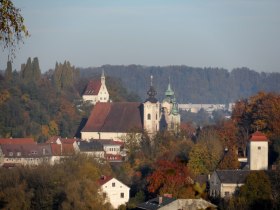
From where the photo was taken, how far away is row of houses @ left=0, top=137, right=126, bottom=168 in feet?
182

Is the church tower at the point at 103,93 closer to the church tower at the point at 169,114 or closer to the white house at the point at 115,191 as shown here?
the church tower at the point at 169,114

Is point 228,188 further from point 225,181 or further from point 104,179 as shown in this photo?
point 104,179

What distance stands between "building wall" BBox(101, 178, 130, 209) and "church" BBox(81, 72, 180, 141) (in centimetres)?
2524

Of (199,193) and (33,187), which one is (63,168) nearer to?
(33,187)

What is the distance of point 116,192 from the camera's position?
4106 cm

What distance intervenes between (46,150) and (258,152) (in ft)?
56.9

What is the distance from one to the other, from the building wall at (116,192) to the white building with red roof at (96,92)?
44.5 metres

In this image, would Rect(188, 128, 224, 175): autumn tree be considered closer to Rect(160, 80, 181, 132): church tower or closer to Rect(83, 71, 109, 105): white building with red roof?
Rect(160, 80, 181, 132): church tower

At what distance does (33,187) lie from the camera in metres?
38.1

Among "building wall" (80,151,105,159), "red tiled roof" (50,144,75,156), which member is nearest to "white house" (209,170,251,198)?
"building wall" (80,151,105,159)

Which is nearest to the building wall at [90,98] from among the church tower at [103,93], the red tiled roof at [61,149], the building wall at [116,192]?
the church tower at [103,93]

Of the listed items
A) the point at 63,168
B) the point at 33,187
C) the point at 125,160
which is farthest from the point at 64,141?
the point at 33,187

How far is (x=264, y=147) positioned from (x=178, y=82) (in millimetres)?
153002

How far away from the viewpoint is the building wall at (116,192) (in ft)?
133
